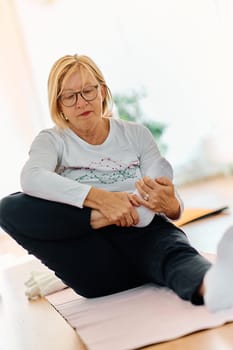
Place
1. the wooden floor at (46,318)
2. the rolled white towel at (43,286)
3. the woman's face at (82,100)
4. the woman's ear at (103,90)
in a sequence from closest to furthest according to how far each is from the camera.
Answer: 1. the wooden floor at (46,318)
2. the woman's face at (82,100)
3. the woman's ear at (103,90)
4. the rolled white towel at (43,286)

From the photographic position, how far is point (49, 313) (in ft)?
5.78

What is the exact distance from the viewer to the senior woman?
159cm

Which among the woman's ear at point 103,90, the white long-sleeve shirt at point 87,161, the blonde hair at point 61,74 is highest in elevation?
the blonde hair at point 61,74

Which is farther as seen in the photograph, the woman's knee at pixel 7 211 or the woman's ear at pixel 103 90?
the woman's ear at pixel 103 90

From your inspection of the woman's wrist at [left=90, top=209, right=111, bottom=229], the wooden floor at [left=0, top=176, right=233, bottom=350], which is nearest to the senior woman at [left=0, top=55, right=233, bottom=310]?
the woman's wrist at [left=90, top=209, right=111, bottom=229]

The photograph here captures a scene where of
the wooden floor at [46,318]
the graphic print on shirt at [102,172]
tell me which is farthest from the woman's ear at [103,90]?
the wooden floor at [46,318]

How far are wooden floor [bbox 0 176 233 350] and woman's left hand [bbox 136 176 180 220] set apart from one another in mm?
400

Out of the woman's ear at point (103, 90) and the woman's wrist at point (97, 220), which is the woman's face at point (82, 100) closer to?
the woman's ear at point (103, 90)

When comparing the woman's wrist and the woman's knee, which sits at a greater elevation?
the woman's knee

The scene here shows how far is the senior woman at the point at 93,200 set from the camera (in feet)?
5.22

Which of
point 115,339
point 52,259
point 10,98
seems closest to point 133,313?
point 115,339

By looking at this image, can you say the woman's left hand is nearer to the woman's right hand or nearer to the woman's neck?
the woman's right hand

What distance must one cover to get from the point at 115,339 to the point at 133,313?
7.2 inches

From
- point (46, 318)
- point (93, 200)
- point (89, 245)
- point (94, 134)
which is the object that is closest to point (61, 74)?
point (94, 134)
